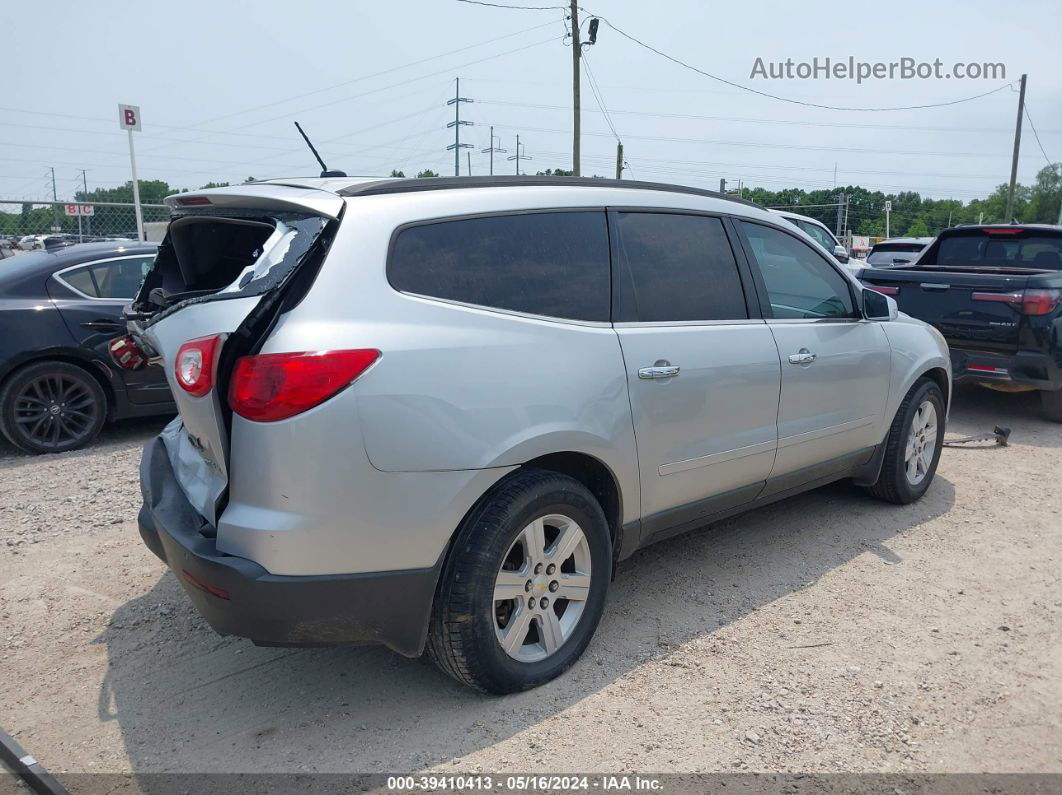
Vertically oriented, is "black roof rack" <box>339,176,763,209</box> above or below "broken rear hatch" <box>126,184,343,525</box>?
above

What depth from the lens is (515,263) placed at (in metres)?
3.08

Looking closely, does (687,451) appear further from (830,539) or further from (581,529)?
(830,539)

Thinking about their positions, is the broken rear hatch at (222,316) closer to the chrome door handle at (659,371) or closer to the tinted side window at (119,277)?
the chrome door handle at (659,371)

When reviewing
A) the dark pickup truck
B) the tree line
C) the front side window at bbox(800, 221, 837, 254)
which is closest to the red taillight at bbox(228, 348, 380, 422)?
the dark pickup truck

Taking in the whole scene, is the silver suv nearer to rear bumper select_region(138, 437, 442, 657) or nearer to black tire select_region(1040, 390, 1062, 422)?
rear bumper select_region(138, 437, 442, 657)

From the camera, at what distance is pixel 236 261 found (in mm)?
3631

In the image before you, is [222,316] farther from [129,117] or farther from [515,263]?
[129,117]

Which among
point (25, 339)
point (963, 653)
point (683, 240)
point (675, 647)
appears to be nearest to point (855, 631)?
point (963, 653)

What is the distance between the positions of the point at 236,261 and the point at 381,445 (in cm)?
154

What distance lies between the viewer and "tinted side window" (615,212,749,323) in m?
3.44

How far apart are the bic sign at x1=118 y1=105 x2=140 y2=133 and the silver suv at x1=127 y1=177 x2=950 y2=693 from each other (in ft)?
41.5

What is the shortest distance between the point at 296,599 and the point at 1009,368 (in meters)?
6.46

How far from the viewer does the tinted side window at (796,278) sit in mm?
4141

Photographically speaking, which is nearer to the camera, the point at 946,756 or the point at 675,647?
the point at 946,756
